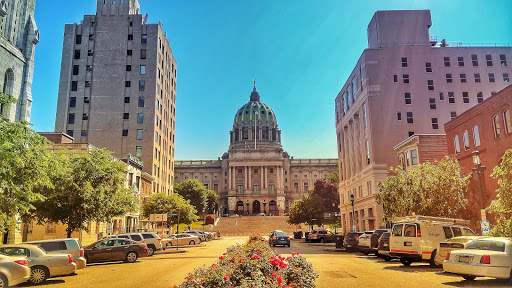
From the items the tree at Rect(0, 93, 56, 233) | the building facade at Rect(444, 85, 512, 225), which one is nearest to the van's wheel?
the building facade at Rect(444, 85, 512, 225)

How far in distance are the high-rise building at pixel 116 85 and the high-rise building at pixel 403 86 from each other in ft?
103

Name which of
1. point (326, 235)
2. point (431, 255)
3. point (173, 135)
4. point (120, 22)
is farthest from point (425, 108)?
point (120, 22)

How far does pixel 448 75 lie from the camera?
180 feet

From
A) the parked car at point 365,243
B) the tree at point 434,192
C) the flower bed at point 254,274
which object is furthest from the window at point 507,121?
the flower bed at point 254,274

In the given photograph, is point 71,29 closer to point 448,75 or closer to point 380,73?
point 380,73

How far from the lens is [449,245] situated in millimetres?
16750

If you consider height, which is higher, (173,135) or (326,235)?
(173,135)

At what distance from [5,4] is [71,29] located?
156 ft

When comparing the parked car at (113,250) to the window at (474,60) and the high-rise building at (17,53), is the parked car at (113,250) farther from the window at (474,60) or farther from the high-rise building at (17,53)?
the window at (474,60)

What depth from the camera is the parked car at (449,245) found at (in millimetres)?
15801

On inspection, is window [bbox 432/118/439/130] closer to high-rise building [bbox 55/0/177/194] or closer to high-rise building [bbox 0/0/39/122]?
high-rise building [bbox 55/0/177/194]

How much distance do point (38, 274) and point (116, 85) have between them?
5490 cm

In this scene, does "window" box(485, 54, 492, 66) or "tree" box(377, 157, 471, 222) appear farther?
"window" box(485, 54, 492, 66)

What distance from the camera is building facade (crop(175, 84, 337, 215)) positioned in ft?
459
